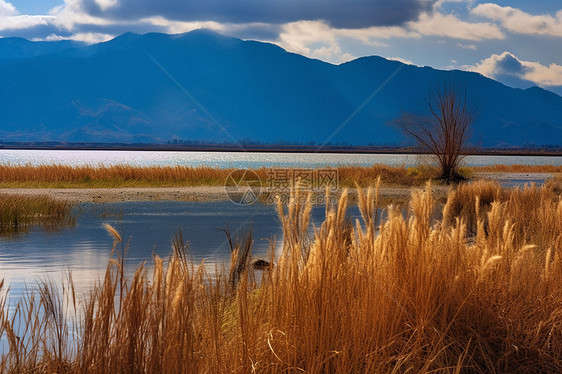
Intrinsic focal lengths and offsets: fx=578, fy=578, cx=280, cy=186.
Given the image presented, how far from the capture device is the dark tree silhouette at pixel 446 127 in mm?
23656

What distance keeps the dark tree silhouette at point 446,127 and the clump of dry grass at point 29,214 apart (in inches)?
563

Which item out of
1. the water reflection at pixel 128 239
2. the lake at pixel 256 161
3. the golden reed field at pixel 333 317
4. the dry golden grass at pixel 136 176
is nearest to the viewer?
the golden reed field at pixel 333 317

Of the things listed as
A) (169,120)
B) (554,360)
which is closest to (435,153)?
(554,360)

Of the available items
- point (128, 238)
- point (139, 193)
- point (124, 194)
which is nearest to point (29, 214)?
point (128, 238)

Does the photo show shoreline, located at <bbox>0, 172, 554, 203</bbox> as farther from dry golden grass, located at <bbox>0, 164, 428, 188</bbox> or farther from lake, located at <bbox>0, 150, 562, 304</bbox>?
lake, located at <bbox>0, 150, 562, 304</bbox>

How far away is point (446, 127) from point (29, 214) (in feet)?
54.4

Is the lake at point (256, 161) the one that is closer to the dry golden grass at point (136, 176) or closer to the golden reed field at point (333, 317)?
the dry golden grass at point (136, 176)

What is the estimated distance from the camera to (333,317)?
2.97m

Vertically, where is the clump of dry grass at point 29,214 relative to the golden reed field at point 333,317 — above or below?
below

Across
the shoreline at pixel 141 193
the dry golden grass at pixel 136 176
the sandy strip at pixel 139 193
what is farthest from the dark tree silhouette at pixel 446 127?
the sandy strip at pixel 139 193

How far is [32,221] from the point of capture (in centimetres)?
1360

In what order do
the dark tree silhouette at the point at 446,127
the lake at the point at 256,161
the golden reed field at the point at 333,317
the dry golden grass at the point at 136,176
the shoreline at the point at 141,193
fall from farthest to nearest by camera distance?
the lake at the point at 256,161, the dark tree silhouette at the point at 446,127, the dry golden grass at the point at 136,176, the shoreline at the point at 141,193, the golden reed field at the point at 333,317

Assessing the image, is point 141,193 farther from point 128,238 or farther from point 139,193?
point 128,238

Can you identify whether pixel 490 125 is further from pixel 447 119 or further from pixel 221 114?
pixel 447 119
